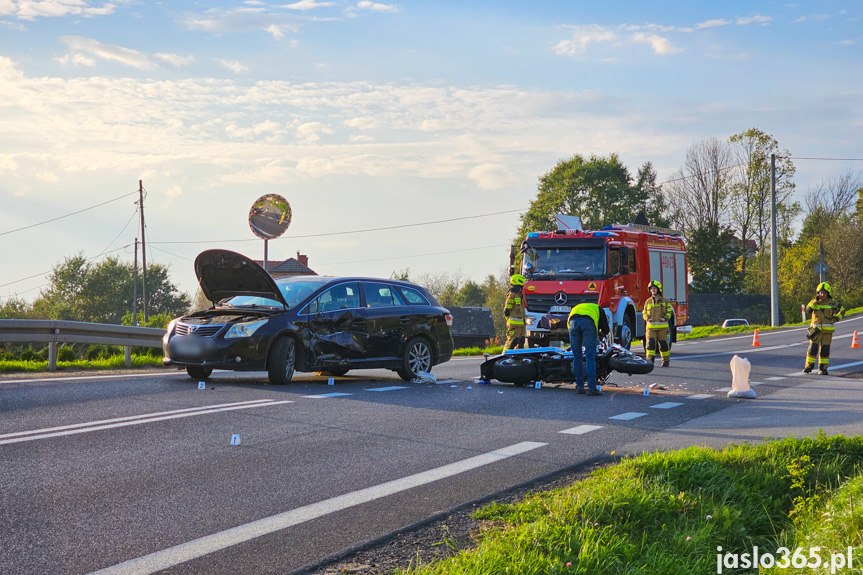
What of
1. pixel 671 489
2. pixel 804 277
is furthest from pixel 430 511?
pixel 804 277

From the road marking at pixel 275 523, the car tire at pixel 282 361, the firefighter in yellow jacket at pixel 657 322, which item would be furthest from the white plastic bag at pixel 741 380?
the car tire at pixel 282 361

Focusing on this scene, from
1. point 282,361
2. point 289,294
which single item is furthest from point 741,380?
point 289,294

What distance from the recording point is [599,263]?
1809 centimetres

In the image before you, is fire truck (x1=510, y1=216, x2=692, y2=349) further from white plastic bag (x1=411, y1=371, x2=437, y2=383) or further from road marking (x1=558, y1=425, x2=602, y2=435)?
road marking (x1=558, y1=425, x2=602, y2=435)

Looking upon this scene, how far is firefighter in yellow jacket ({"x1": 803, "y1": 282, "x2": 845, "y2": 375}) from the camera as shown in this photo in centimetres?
1495

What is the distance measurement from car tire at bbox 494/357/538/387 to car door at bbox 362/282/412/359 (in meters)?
1.61

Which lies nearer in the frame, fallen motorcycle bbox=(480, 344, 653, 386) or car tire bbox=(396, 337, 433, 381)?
fallen motorcycle bbox=(480, 344, 653, 386)

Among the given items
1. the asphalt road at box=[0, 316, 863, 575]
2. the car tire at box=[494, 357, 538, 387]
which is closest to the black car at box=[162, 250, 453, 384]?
the asphalt road at box=[0, 316, 863, 575]

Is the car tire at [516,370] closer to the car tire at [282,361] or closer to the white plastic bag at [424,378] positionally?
the white plastic bag at [424,378]

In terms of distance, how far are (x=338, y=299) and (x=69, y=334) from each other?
16.5ft

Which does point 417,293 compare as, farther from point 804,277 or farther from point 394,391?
point 804,277

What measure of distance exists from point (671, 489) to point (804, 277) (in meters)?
56.0

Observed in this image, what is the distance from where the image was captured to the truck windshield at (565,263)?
1806cm

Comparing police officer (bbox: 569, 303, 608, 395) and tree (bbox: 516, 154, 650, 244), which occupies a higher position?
tree (bbox: 516, 154, 650, 244)
